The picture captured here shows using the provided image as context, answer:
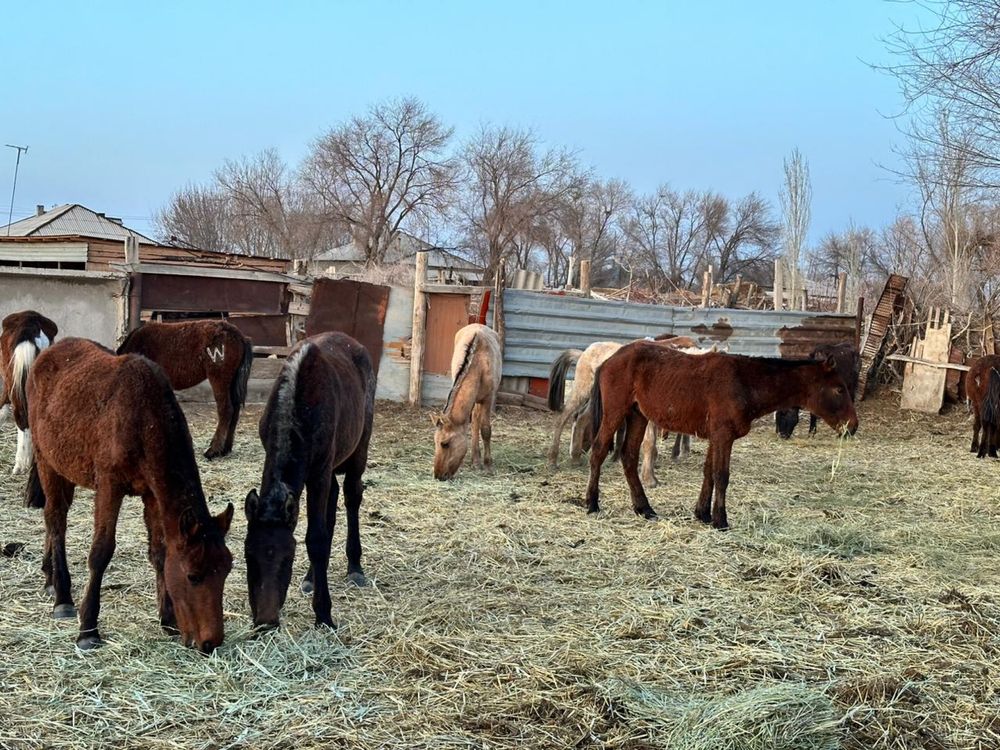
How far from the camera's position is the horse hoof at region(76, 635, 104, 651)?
4.05 meters

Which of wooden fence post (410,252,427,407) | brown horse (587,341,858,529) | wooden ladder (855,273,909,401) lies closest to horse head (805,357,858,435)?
brown horse (587,341,858,529)

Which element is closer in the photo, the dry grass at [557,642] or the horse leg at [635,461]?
the dry grass at [557,642]

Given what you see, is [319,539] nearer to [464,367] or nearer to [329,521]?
[329,521]

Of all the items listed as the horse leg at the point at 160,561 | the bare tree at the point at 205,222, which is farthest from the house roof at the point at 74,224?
the horse leg at the point at 160,561

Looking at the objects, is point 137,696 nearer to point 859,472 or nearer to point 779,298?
point 859,472

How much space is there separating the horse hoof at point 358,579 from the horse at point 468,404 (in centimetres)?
342

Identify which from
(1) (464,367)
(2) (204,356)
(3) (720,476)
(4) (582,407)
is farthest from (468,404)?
(2) (204,356)

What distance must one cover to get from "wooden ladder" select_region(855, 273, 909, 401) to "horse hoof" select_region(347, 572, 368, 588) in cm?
1296

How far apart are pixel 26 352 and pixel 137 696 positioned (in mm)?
4324

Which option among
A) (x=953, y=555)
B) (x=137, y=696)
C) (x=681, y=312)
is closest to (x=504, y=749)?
(x=137, y=696)

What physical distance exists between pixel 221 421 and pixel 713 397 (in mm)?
5739

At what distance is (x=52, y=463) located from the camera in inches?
172

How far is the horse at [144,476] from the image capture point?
12.9 feet

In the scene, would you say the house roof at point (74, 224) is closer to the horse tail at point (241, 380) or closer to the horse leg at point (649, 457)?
the horse tail at point (241, 380)
